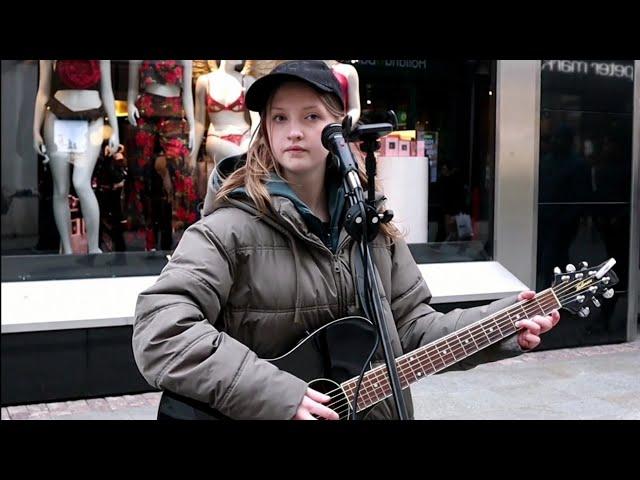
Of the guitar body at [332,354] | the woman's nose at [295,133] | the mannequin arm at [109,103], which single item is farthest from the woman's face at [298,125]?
the mannequin arm at [109,103]

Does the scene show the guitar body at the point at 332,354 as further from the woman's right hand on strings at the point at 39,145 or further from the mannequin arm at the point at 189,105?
the mannequin arm at the point at 189,105

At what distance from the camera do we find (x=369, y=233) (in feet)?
6.99

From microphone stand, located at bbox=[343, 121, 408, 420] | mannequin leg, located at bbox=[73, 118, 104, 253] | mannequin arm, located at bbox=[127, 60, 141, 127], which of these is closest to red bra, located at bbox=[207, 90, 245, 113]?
mannequin arm, located at bbox=[127, 60, 141, 127]

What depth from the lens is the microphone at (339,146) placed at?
7.04 ft

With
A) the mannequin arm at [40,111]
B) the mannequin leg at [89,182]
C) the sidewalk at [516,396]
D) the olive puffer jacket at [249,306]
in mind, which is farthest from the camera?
the mannequin leg at [89,182]

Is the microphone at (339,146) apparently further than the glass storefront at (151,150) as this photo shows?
No

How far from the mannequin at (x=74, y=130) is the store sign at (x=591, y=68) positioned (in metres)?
4.41

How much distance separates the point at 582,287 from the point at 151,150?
504 centimetres

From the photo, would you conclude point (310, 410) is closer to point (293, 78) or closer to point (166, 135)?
point (293, 78)

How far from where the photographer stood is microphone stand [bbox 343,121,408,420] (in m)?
2.09

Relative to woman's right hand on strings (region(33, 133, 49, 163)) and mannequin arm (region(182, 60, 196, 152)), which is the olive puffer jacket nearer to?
woman's right hand on strings (region(33, 133, 49, 163))

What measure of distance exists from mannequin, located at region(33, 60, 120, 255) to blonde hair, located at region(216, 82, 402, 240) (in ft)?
14.2
